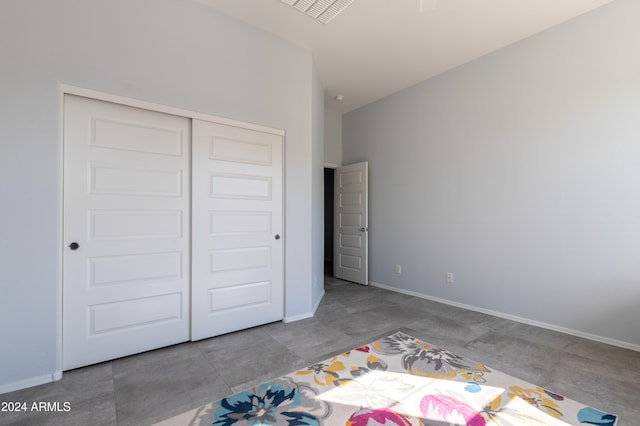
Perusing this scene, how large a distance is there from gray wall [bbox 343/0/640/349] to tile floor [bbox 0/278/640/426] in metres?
0.44

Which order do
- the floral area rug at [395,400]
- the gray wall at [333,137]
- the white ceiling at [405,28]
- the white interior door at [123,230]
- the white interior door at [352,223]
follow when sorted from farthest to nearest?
the gray wall at [333,137], the white interior door at [352,223], the white ceiling at [405,28], the white interior door at [123,230], the floral area rug at [395,400]

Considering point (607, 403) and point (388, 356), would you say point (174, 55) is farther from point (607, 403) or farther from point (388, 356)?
point (607, 403)

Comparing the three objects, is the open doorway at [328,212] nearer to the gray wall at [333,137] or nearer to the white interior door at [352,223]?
the white interior door at [352,223]

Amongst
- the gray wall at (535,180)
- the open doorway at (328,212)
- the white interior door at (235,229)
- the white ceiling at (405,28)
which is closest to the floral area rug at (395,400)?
the white interior door at (235,229)

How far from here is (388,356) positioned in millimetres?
2430

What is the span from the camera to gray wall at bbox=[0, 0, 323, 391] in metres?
1.94

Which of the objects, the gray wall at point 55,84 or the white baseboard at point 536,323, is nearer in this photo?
the gray wall at point 55,84

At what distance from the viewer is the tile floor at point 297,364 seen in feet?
5.88

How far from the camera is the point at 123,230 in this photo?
2.39 metres

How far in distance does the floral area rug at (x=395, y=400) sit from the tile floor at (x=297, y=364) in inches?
5.5

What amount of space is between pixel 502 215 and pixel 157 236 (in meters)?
3.72

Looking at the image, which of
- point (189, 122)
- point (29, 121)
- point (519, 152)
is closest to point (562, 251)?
point (519, 152)

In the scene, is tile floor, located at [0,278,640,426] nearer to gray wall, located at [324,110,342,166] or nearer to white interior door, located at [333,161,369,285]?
white interior door, located at [333,161,369,285]

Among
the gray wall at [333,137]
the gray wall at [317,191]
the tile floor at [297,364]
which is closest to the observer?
the tile floor at [297,364]
